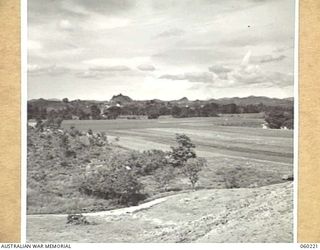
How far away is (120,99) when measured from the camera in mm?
2402

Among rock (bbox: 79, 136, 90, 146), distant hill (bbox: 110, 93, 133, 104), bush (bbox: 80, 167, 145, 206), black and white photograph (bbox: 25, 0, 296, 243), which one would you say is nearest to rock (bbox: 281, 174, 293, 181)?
black and white photograph (bbox: 25, 0, 296, 243)

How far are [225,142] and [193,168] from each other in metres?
0.20

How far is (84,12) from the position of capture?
236cm

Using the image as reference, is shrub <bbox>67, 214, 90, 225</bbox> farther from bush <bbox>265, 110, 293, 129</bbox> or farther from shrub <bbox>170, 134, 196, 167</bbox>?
bush <bbox>265, 110, 293, 129</bbox>

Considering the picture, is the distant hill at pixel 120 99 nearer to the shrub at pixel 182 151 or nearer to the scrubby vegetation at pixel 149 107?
the scrubby vegetation at pixel 149 107

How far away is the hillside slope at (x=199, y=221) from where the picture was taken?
2400 millimetres

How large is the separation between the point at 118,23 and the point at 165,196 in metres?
0.87

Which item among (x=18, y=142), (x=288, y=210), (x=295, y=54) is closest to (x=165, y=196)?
(x=288, y=210)

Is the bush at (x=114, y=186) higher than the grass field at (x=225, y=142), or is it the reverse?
the grass field at (x=225, y=142)

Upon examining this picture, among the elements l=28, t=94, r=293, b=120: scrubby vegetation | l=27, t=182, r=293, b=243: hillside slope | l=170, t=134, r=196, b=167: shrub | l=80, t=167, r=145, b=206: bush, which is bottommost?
l=27, t=182, r=293, b=243: hillside slope

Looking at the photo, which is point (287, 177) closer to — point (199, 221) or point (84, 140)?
point (199, 221)

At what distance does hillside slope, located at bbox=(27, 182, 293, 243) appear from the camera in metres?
2.40

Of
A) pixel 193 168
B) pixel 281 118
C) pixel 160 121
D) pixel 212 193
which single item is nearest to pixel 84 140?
pixel 160 121

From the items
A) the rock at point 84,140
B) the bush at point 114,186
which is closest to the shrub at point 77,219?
the bush at point 114,186
